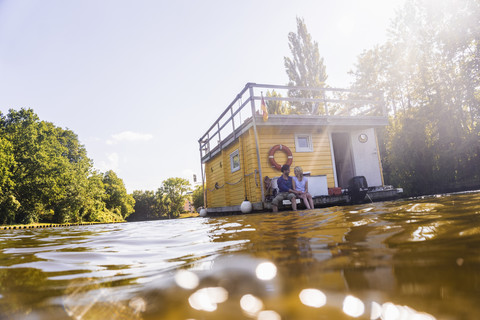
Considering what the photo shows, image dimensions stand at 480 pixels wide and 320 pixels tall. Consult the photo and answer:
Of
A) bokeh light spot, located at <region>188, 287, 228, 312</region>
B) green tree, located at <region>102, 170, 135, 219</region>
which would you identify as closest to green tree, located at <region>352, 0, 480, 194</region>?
bokeh light spot, located at <region>188, 287, 228, 312</region>

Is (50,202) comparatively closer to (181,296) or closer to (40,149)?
(40,149)

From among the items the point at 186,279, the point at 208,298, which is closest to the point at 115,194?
the point at 186,279

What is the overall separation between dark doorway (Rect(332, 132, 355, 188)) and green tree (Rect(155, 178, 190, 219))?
49.8 m

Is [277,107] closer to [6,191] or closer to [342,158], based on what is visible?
[342,158]

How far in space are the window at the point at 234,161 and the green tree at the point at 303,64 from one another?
43.9 ft

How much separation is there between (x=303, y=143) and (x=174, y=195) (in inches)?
2075

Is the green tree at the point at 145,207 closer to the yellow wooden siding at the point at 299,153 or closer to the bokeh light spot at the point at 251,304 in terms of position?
the yellow wooden siding at the point at 299,153

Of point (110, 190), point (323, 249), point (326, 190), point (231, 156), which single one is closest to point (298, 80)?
point (231, 156)

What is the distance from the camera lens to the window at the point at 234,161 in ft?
33.1

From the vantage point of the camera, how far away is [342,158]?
38.1 feet

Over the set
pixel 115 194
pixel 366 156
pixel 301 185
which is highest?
pixel 115 194

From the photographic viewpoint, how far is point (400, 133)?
17.5m

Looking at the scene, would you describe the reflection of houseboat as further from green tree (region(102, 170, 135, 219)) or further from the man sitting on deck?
green tree (region(102, 170, 135, 219))

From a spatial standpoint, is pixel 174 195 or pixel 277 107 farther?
pixel 174 195
